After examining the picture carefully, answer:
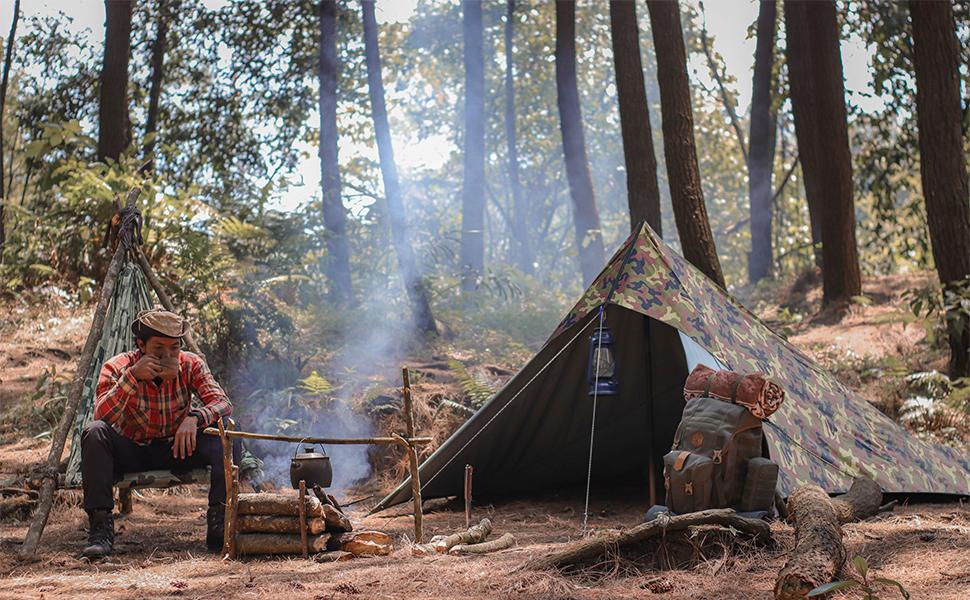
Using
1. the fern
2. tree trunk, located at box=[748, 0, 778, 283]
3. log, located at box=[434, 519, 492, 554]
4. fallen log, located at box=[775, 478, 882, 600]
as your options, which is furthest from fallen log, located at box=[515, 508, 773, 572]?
tree trunk, located at box=[748, 0, 778, 283]

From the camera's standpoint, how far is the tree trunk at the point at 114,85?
11.7 m

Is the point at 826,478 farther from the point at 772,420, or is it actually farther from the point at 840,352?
the point at 840,352

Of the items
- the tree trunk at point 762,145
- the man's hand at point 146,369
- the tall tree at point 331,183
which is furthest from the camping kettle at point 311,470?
the tree trunk at point 762,145

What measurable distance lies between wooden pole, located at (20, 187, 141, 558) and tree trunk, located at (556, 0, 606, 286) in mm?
9500

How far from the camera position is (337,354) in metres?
10.4

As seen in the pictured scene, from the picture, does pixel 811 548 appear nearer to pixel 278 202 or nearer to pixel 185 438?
pixel 185 438

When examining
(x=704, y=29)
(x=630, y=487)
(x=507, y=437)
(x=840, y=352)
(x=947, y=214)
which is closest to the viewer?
(x=507, y=437)

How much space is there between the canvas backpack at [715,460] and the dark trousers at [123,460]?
2.27m

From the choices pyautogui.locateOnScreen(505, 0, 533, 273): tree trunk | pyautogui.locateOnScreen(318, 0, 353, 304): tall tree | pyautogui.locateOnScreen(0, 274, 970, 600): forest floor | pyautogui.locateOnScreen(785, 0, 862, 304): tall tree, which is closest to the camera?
pyautogui.locateOnScreen(0, 274, 970, 600): forest floor

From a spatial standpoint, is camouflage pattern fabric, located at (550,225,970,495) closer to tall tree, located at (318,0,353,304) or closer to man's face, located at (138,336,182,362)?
man's face, located at (138,336,182,362)

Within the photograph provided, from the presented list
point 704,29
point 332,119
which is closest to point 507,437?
point 332,119

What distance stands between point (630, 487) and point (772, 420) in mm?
1794

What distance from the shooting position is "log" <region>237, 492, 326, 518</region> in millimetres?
5008

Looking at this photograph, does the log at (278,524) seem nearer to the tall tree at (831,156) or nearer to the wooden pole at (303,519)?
the wooden pole at (303,519)
